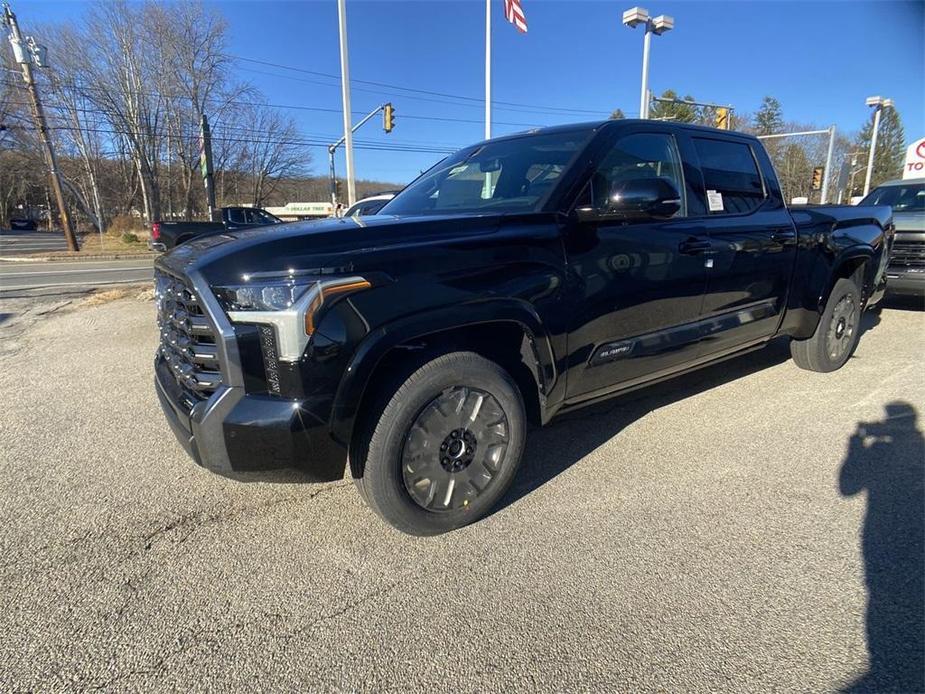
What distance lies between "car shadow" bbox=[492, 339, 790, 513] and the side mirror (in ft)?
4.77

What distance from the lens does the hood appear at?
2.04 metres

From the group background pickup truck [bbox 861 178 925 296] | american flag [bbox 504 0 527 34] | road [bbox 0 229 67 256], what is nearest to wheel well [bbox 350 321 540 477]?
background pickup truck [bbox 861 178 925 296]

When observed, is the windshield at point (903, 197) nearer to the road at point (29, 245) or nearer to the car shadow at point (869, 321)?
the car shadow at point (869, 321)

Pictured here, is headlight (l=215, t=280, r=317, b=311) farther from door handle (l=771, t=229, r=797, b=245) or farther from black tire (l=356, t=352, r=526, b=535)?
door handle (l=771, t=229, r=797, b=245)

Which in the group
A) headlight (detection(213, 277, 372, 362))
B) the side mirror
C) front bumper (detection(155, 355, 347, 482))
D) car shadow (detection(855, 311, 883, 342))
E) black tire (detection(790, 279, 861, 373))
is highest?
the side mirror

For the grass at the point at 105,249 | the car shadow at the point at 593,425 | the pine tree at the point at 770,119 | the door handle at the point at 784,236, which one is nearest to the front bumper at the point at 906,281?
the car shadow at the point at 593,425

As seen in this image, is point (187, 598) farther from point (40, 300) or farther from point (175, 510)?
point (40, 300)

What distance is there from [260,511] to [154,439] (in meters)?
1.32

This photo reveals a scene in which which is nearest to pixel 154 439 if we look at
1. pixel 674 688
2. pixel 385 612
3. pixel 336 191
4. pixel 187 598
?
pixel 187 598

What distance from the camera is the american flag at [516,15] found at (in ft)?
47.0

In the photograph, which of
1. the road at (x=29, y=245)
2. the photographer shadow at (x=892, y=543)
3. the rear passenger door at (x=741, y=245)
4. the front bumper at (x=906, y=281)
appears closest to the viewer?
the photographer shadow at (x=892, y=543)

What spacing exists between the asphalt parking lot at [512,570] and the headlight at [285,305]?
41.0 inches

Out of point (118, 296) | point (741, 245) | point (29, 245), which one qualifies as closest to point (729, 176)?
point (741, 245)

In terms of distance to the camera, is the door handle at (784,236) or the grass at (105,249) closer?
the door handle at (784,236)
